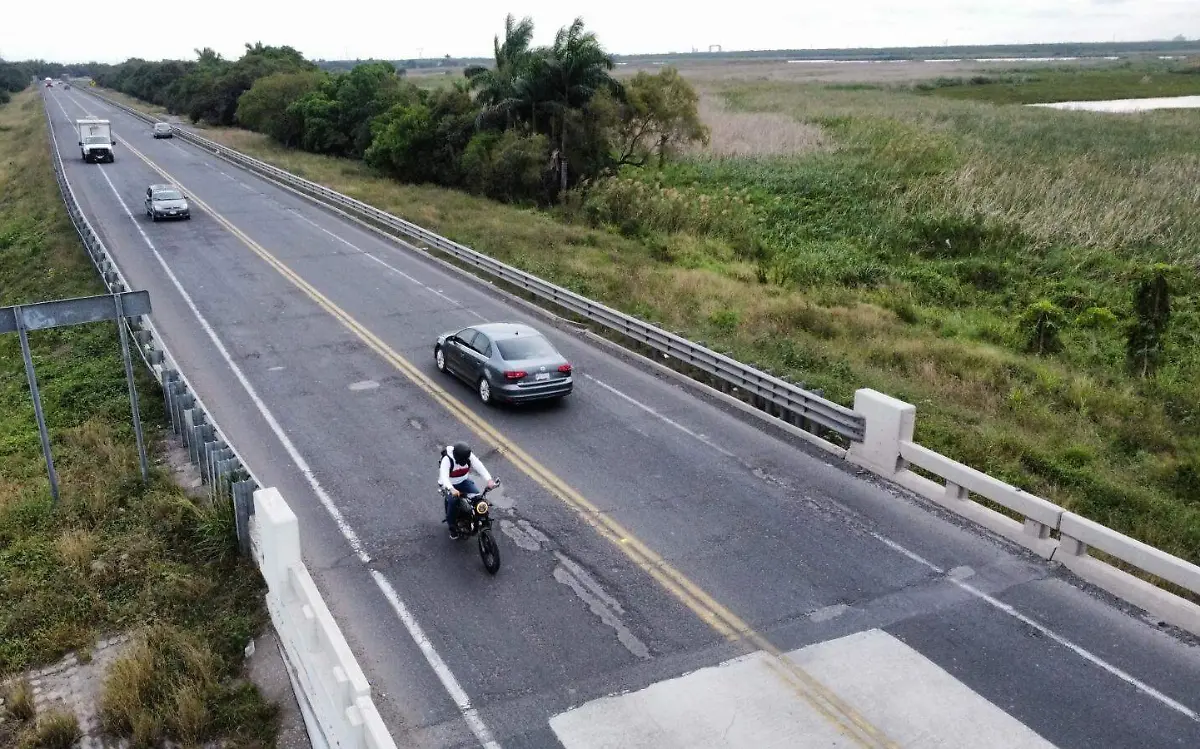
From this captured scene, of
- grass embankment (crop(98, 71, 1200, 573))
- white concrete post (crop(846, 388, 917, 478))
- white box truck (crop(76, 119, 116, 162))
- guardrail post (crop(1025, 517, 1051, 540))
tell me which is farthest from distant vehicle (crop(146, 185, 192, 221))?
guardrail post (crop(1025, 517, 1051, 540))

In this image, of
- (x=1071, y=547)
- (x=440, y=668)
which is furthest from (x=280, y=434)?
(x=1071, y=547)

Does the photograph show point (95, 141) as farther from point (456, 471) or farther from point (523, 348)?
point (456, 471)

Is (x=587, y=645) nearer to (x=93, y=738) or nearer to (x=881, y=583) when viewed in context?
(x=881, y=583)

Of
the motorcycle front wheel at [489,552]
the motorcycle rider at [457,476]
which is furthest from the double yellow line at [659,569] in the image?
the motorcycle rider at [457,476]

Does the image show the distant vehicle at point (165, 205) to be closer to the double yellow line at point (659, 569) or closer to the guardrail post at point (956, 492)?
the double yellow line at point (659, 569)

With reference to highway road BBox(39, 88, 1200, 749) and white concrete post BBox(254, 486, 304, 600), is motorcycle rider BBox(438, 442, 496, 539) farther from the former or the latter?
white concrete post BBox(254, 486, 304, 600)
